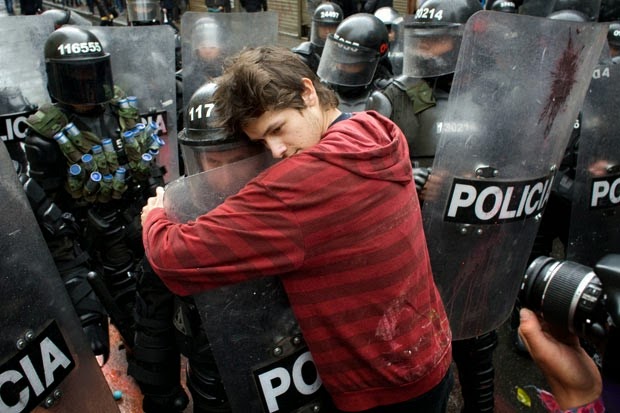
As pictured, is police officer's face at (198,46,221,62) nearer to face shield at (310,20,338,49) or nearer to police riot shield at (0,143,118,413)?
face shield at (310,20,338,49)

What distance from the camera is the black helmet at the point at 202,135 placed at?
1.60m

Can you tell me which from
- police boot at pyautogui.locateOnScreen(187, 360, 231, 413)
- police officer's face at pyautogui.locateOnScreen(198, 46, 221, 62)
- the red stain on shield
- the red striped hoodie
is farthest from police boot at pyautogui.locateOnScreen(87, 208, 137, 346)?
the red stain on shield


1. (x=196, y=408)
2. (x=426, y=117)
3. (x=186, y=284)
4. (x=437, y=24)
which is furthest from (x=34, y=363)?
(x=437, y=24)

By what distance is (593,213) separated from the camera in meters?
2.38

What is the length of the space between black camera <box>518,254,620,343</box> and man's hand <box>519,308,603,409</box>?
5 centimetres

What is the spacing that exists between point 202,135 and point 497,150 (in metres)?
1.13

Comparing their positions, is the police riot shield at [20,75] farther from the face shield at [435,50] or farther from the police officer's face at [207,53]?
the face shield at [435,50]

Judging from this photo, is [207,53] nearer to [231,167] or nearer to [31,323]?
[231,167]

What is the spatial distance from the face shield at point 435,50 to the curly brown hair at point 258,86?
1664mm

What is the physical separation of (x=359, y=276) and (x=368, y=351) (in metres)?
0.22

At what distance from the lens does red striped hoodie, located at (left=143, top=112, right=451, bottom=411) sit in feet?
4.06

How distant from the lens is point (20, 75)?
3.99 m

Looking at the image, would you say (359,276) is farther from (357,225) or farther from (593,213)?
(593,213)

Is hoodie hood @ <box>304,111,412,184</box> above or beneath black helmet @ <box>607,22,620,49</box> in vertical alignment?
above
